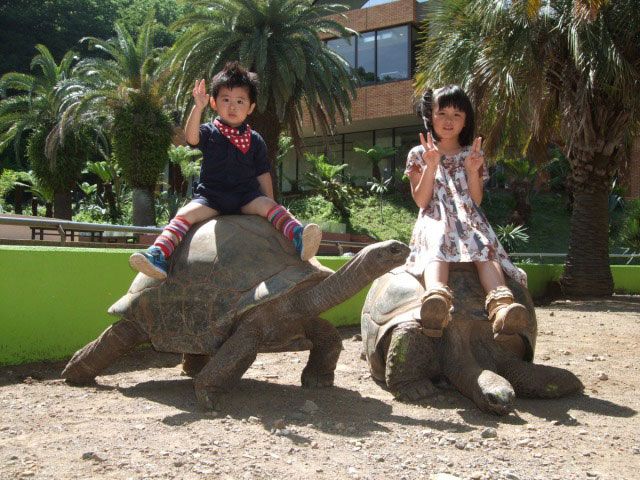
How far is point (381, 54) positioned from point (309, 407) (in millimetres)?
24518

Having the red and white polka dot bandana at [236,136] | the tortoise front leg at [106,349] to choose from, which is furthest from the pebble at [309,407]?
the red and white polka dot bandana at [236,136]

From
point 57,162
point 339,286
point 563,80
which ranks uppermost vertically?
point 563,80

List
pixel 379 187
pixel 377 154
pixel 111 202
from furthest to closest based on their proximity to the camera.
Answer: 1. pixel 111 202
2. pixel 377 154
3. pixel 379 187

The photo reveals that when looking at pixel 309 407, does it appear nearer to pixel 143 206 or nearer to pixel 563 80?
pixel 563 80

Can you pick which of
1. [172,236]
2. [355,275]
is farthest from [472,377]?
[172,236]

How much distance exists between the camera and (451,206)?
432 cm

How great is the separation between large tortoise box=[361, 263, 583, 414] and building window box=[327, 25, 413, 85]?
2277cm

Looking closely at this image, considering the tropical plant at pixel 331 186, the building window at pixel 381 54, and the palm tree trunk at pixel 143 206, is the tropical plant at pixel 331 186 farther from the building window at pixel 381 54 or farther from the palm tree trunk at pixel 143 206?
the palm tree trunk at pixel 143 206

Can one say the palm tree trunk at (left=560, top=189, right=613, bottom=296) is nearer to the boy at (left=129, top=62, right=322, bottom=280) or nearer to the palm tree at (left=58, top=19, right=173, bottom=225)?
the boy at (left=129, top=62, right=322, bottom=280)

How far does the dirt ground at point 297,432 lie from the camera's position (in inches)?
104

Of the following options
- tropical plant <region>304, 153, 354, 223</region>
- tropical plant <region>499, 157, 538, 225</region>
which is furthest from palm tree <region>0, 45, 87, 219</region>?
tropical plant <region>499, 157, 538, 225</region>

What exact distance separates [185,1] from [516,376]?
14.7 m

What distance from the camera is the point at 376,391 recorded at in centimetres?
423

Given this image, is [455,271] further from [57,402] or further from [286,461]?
[57,402]
